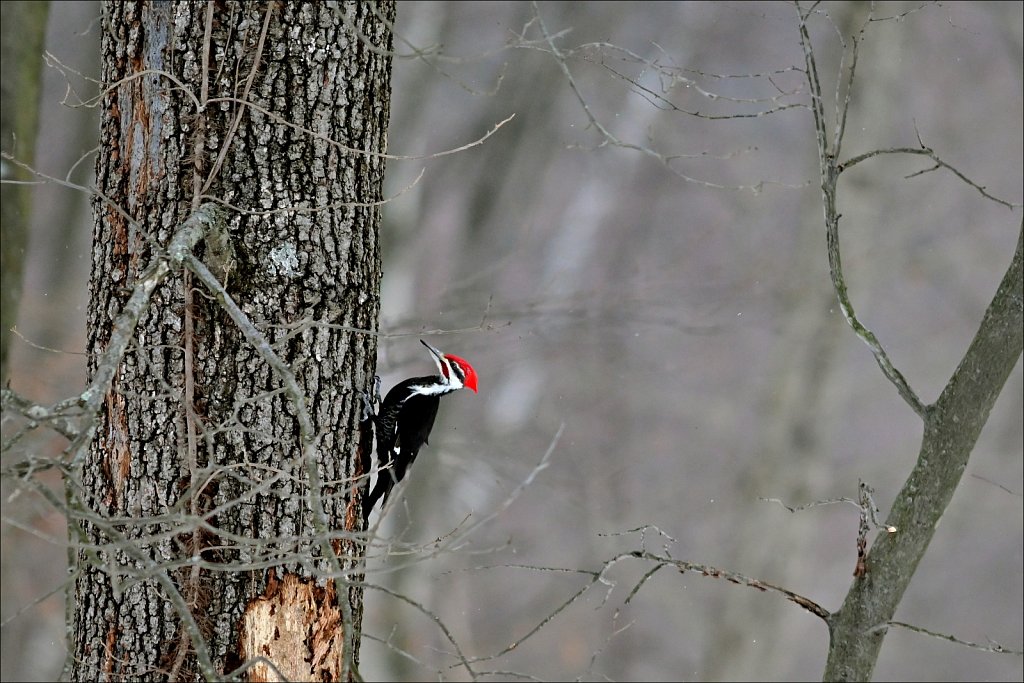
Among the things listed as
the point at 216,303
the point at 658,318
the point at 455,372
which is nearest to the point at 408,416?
the point at 455,372

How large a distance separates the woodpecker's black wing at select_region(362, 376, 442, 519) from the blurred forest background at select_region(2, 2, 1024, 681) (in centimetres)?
103

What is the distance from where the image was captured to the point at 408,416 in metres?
3.86

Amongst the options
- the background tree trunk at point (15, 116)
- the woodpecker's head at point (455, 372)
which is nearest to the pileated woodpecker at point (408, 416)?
the woodpecker's head at point (455, 372)

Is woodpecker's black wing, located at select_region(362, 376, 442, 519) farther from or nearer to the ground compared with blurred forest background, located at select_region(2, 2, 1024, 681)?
nearer to the ground

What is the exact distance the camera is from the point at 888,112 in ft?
24.5

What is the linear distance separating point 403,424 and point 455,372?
2.00 feet

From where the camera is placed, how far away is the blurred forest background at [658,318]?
7.47 metres

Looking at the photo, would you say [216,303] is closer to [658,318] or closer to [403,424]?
[403,424]

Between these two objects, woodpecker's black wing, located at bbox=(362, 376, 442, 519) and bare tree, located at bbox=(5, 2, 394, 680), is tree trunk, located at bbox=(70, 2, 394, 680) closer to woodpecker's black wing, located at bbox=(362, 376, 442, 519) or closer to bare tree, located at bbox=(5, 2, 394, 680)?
bare tree, located at bbox=(5, 2, 394, 680)

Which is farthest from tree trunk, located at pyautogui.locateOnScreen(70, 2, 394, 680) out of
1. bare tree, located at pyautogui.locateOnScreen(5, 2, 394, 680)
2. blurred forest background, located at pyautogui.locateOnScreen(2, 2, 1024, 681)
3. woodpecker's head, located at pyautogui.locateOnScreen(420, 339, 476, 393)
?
blurred forest background, located at pyautogui.locateOnScreen(2, 2, 1024, 681)

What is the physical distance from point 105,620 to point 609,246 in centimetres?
1100

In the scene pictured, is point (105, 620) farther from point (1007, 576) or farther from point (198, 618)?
point (1007, 576)

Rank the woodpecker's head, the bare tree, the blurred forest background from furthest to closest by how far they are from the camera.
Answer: the blurred forest background → the woodpecker's head → the bare tree

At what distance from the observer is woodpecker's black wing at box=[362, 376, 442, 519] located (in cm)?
353
